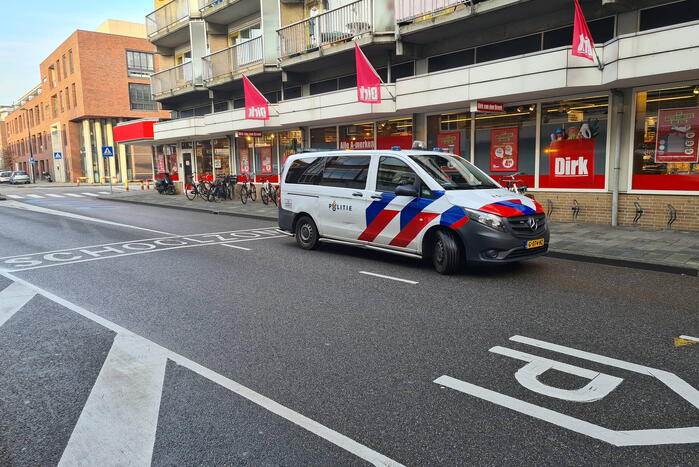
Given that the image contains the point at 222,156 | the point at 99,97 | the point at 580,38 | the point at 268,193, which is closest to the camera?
the point at 580,38

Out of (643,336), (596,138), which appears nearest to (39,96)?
(596,138)

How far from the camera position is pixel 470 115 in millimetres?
14844

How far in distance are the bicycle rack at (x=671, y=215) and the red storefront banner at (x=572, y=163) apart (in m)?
1.82

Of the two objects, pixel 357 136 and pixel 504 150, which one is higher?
pixel 357 136

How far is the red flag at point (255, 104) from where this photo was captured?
63.3 feet

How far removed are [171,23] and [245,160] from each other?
9290mm

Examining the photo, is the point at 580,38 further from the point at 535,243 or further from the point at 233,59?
the point at 233,59

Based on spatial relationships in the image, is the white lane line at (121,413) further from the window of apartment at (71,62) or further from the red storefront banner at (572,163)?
the window of apartment at (71,62)

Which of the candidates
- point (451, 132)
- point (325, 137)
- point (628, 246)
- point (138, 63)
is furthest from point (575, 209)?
point (138, 63)

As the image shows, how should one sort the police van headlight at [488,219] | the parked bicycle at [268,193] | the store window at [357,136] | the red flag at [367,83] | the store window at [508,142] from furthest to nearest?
1. the parked bicycle at [268,193]
2. the store window at [357,136]
3. the red flag at [367,83]
4. the store window at [508,142]
5. the police van headlight at [488,219]

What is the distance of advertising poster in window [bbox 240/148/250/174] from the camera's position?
24.8 m

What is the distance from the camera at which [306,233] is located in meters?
10.1

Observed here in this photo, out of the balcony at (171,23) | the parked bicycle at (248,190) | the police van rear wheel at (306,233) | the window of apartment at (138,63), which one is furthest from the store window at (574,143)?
the window of apartment at (138,63)

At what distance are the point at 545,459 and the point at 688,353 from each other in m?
2.43
